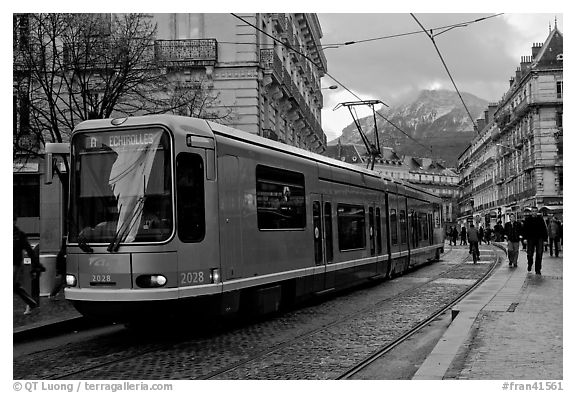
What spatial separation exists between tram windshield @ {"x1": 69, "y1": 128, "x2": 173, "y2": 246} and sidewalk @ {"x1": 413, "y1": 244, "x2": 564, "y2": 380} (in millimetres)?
4014

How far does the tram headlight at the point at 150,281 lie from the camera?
9.47 meters

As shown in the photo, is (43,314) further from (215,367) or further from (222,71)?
(222,71)

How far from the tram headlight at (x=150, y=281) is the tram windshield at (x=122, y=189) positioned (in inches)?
18.9

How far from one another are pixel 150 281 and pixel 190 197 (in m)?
1.27

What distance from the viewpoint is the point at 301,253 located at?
1347 centimetres

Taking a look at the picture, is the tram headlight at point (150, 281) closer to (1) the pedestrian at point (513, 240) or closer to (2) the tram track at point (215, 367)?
(2) the tram track at point (215, 367)

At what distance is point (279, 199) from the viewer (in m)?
12.7

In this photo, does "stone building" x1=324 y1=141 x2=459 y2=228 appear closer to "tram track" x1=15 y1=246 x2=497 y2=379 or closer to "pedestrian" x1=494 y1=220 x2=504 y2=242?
"pedestrian" x1=494 y1=220 x2=504 y2=242

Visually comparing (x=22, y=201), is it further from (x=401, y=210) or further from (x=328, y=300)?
(x=401, y=210)

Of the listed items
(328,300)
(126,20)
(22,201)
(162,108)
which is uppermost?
(126,20)

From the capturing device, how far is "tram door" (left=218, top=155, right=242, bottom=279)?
10.5 metres

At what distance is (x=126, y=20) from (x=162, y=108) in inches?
131

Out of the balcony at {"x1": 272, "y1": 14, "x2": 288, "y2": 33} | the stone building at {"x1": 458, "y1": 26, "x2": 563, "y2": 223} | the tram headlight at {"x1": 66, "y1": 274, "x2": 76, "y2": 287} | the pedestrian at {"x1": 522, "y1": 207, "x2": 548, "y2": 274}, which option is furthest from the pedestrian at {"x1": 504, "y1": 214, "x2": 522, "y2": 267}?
the tram headlight at {"x1": 66, "y1": 274, "x2": 76, "y2": 287}
